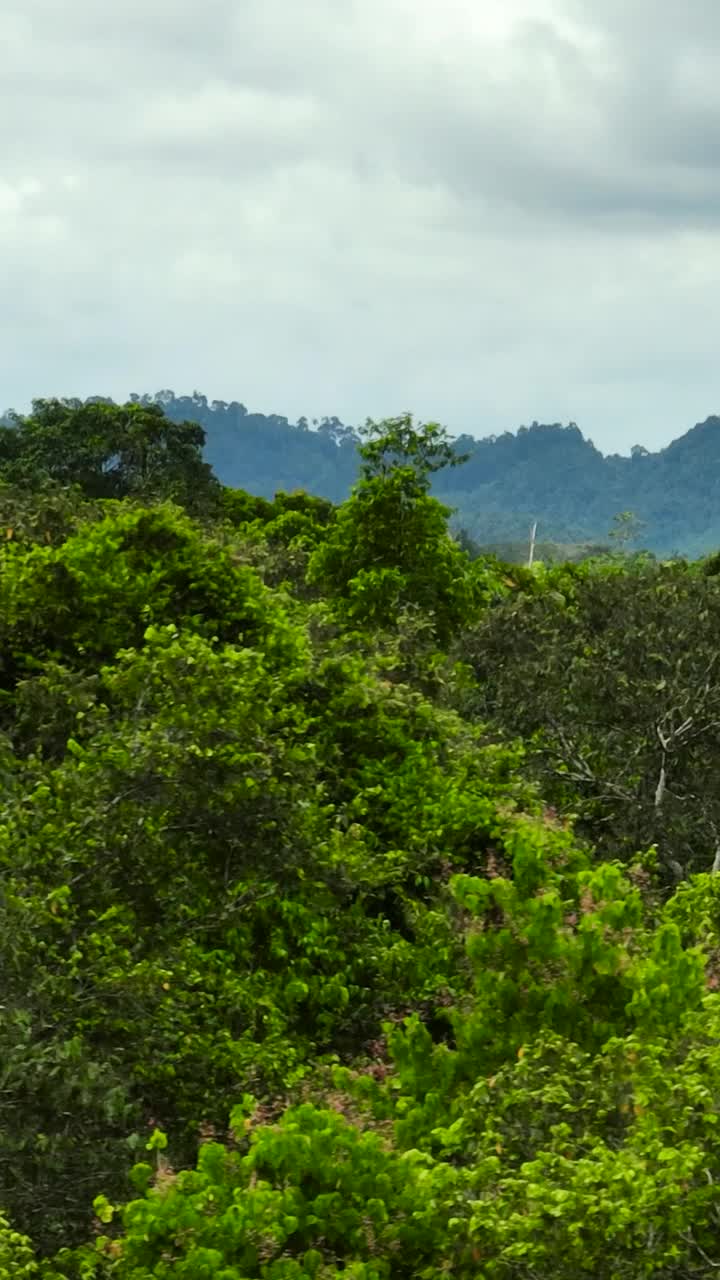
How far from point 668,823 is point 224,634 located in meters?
9.49

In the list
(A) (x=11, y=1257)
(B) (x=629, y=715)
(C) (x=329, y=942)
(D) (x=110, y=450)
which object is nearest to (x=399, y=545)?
(B) (x=629, y=715)

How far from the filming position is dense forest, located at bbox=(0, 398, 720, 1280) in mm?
9375

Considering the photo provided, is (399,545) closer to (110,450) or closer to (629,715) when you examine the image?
(629,715)

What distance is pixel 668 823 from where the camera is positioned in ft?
87.4

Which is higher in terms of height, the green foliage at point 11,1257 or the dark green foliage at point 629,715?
the dark green foliage at point 629,715

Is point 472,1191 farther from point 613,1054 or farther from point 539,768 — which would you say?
point 539,768

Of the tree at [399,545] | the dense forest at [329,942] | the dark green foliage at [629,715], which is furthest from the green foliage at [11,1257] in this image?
the tree at [399,545]

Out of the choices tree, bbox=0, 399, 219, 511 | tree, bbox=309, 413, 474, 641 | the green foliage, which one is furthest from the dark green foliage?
tree, bbox=0, 399, 219, 511

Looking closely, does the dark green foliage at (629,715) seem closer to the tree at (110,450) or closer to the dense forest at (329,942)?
the dense forest at (329,942)

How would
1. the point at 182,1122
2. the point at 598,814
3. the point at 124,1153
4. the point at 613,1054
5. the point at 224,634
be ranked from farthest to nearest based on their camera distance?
the point at 598,814, the point at 224,634, the point at 182,1122, the point at 124,1153, the point at 613,1054

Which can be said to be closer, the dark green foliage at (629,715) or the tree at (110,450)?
the dark green foliage at (629,715)

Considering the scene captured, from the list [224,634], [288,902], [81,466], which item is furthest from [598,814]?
[81,466]

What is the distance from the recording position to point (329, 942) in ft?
56.1

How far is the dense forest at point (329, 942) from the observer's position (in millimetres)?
9375
